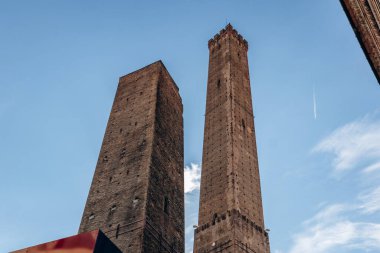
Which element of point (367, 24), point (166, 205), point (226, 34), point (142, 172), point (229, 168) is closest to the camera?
point (367, 24)

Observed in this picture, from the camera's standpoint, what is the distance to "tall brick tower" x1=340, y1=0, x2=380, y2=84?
461cm

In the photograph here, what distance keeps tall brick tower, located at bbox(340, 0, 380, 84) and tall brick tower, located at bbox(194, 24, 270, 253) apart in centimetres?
1136

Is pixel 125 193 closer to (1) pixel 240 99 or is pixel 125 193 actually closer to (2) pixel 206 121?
(2) pixel 206 121

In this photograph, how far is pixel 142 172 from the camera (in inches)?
665

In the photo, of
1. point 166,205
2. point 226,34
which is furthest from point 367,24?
point 226,34

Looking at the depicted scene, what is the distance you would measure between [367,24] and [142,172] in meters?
13.1

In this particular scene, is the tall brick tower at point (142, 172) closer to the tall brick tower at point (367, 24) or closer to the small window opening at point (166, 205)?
the small window opening at point (166, 205)

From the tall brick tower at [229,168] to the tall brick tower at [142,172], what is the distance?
139 cm

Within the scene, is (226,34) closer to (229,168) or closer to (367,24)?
(229,168)

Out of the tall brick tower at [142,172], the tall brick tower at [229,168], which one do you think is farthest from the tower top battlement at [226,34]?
the tall brick tower at [142,172]

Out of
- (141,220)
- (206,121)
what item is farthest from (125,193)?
(206,121)

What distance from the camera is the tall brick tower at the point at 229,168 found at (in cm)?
1589

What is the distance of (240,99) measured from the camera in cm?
2252

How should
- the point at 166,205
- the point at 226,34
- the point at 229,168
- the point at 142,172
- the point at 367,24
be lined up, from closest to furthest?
the point at 367,24 < the point at 142,172 < the point at 166,205 < the point at 229,168 < the point at 226,34
